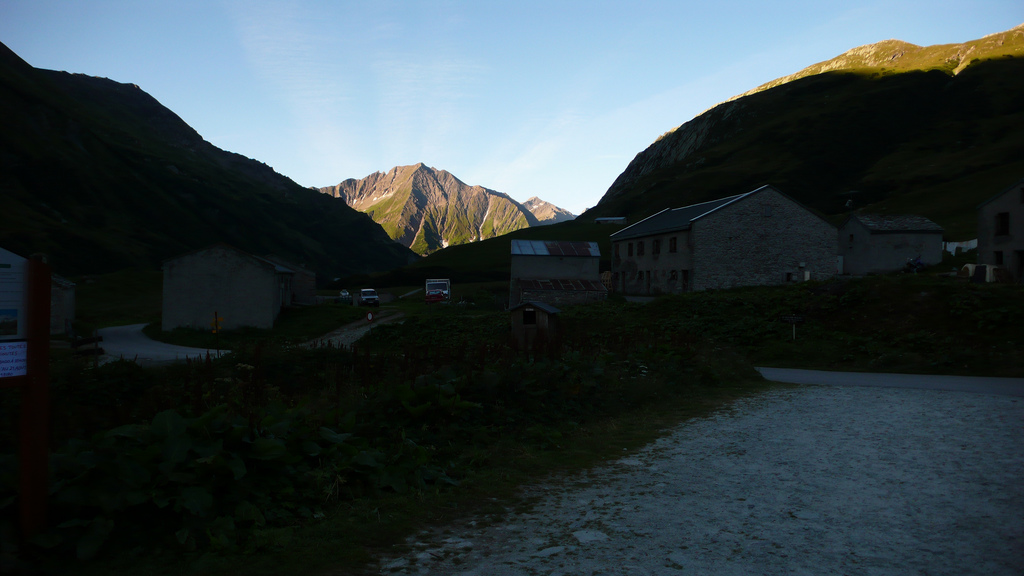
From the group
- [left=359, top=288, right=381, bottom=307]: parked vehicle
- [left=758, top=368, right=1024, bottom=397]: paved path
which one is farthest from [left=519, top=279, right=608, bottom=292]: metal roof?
[left=758, top=368, right=1024, bottom=397]: paved path

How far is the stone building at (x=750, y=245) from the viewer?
1939 inches

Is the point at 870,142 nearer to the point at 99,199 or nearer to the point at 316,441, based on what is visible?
the point at 316,441

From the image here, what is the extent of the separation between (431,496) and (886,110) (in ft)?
650

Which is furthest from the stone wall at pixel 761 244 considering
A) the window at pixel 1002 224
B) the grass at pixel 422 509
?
the grass at pixel 422 509

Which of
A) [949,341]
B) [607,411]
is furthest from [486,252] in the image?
[607,411]

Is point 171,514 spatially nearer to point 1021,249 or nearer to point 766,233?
point 766,233

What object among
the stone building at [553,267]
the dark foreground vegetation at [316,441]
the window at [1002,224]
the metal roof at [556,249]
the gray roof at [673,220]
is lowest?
the dark foreground vegetation at [316,441]

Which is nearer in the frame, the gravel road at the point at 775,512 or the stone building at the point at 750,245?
the gravel road at the point at 775,512

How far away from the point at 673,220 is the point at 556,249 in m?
13.0

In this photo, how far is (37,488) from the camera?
174 inches

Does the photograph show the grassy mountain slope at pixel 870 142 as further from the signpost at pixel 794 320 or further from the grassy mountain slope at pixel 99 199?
the grassy mountain slope at pixel 99 199

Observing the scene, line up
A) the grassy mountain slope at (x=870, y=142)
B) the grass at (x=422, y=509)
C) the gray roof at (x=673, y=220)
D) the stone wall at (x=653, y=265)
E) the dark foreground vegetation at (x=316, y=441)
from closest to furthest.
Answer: the grass at (x=422, y=509), the dark foreground vegetation at (x=316, y=441), the stone wall at (x=653, y=265), the gray roof at (x=673, y=220), the grassy mountain slope at (x=870, y=142)

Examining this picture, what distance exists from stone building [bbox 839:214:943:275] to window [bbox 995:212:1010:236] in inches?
667

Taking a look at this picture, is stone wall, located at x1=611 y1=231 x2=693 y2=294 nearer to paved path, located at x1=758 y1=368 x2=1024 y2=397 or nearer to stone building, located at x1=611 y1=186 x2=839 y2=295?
stone building, located at x1=611 y1=186 x2=839 y2=295
